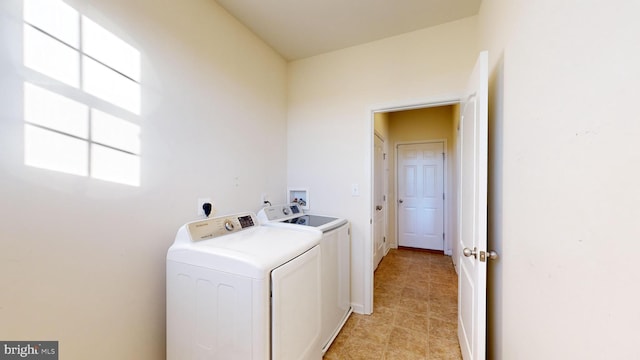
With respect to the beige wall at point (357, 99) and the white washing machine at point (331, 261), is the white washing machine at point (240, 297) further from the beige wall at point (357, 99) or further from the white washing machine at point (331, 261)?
the beige wall at point (357, 99)

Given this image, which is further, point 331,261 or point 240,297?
point 331,261

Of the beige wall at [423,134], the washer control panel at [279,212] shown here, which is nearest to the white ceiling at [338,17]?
the washer control panel at [279,212]

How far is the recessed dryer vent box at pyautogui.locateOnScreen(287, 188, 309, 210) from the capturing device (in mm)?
2551

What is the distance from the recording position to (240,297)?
109cm

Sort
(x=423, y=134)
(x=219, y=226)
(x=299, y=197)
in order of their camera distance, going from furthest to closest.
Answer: (x=423, y=134)
(x=299, y=197)
(x=219, y=226)

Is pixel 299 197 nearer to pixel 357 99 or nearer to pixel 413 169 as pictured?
pixel 357 99

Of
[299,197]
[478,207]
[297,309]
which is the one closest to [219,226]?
[297,309]

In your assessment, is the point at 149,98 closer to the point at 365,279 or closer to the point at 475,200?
the point at 475,200

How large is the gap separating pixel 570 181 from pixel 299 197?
217 centimetres

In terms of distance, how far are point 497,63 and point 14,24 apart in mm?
2258

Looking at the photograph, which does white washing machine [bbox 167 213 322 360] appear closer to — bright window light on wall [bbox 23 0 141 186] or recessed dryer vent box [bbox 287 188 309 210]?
bright window light on wall [bbox 23 0 141 186]

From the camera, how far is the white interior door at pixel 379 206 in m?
3.31

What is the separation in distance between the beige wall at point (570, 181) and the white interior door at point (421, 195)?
3.19m

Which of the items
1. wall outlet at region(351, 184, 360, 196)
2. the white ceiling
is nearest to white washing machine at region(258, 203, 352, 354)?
wall outlet at region(351, 184, 360, 196)
